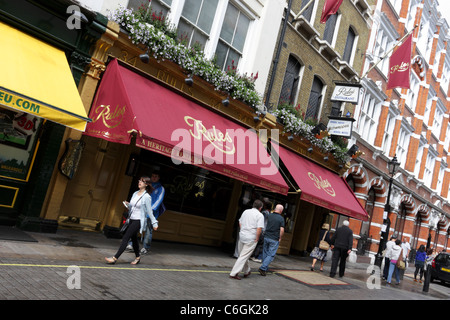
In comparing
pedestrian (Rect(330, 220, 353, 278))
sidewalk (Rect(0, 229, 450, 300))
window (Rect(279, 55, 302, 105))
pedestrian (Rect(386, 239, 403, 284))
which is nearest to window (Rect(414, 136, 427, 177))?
pedestrian (Rect(386, 239, 403, 284))

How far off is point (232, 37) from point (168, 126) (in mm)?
4980

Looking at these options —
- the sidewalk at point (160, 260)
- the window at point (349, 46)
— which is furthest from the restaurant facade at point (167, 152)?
the window at point (349, 46)

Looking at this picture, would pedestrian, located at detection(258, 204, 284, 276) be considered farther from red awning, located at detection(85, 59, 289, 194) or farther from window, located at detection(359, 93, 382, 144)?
window, located at detection(359, 93, 382, 144)

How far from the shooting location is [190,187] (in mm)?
11016

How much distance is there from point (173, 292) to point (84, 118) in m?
3.64

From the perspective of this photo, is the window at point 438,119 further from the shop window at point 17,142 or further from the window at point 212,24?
the shop window at point 17,142

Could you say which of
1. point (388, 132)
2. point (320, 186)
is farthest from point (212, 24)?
point (388, 132)

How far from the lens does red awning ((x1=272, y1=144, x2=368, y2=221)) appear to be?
12.0 meters

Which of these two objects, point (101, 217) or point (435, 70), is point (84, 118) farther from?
point (435, 70)

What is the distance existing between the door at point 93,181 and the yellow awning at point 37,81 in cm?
177

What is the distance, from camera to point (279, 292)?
7.48 meters

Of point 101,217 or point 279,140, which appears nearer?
point 101,217

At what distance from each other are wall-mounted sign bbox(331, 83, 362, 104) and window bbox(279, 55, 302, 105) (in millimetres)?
2156
